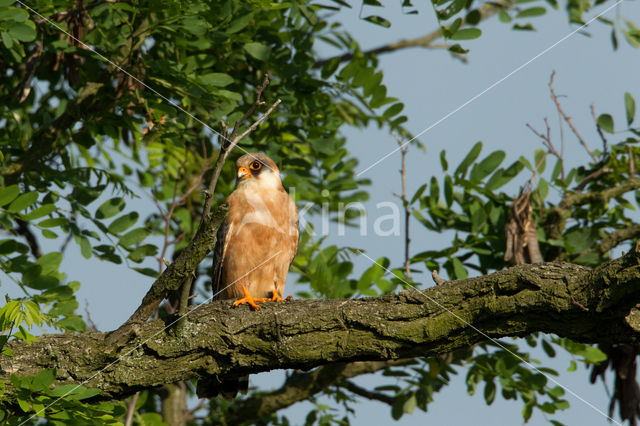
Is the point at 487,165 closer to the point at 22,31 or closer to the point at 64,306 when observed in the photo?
the point at 64,306

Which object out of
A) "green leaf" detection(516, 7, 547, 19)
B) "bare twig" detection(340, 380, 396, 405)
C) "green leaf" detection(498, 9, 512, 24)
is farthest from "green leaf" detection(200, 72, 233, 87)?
"bare twig" detection(340, 380, 396, 405)

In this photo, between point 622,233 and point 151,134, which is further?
point 622,233

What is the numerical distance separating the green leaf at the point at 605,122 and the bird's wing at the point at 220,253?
122 inches

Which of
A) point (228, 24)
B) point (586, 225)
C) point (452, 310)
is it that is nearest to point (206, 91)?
point (228, 24)

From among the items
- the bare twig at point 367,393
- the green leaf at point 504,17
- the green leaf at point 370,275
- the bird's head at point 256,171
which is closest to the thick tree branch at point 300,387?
the bare twig at point 367,393

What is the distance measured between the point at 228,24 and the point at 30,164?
171cm

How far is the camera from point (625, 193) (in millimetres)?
5559

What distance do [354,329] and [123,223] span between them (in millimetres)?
2102

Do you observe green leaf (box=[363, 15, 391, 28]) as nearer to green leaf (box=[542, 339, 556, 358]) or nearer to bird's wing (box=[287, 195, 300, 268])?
bird's wing (box=[287, 195, 300, 268])

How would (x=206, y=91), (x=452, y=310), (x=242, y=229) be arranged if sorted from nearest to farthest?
(x=452, y=310) → (x=206, y=91) → (x=242, y=229)

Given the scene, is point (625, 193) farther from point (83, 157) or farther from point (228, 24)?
point (83, 157)

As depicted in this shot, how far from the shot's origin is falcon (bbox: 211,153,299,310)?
4977mm

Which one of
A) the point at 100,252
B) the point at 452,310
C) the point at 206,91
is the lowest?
the point at 452,310

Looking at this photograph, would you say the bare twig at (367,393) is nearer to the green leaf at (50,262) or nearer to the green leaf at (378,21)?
the green leaf at (50,262)
